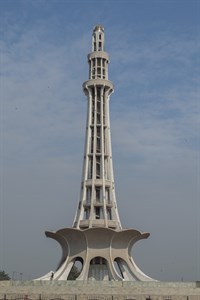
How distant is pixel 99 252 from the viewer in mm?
41406

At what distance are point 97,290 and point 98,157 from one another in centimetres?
1895

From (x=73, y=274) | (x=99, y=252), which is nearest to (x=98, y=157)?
(x=99, y=252)

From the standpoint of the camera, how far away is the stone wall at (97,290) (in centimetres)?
2916

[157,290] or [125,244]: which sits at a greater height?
[125,244]

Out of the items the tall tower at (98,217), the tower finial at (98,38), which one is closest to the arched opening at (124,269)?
the tall tower at (98,217)

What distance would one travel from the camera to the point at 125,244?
42.5 metres

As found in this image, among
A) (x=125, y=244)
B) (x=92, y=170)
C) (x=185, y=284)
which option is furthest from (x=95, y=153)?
(x=185, y=284)

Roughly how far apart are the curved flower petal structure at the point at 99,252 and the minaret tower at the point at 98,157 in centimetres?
160

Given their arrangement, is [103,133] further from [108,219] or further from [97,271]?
[97,271]

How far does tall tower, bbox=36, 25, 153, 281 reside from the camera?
41.2 m

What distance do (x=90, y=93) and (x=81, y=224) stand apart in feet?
48.8

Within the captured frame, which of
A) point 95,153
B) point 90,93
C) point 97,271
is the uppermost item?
point 90,93

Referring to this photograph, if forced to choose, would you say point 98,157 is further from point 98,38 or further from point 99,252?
point 98,38

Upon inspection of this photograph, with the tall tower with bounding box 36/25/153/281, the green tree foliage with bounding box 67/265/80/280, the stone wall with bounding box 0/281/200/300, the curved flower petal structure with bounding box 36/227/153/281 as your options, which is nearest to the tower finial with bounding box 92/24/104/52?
the tall tower with bounding box 36/25/153/281
